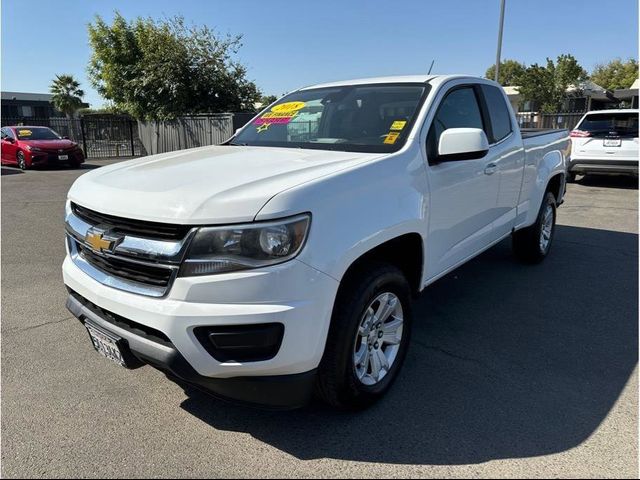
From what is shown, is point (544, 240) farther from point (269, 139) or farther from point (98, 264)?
point (98, 264)

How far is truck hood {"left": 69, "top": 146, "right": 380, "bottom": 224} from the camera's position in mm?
2137

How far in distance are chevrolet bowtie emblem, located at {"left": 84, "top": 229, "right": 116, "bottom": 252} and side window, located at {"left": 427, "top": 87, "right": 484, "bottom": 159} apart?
1.92m

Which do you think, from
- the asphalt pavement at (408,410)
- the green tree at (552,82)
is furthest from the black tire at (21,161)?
the green tree at (552,82)

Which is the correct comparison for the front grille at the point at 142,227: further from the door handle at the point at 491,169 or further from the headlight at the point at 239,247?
the door handle at the point at 491,169

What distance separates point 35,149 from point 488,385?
16.5 m

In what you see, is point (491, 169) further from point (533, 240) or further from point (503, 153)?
point (533, 240)

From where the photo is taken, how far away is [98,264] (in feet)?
8.44

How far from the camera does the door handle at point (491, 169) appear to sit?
3.79 metres

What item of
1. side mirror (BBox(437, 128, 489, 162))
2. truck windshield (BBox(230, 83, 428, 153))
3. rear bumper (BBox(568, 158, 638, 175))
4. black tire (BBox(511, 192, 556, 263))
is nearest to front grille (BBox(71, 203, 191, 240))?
truck windshield (BBox(230, 83, 428, 153))

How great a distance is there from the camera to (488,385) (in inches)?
119

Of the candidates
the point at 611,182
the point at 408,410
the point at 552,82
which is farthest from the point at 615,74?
the point at 408,410

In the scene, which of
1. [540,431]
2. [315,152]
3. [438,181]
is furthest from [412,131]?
[540,431]

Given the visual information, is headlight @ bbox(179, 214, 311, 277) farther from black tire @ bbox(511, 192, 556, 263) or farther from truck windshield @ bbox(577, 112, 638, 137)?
truck windshield @ bbox(577, 112, 638, 137)

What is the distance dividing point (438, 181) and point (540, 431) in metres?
1.53
